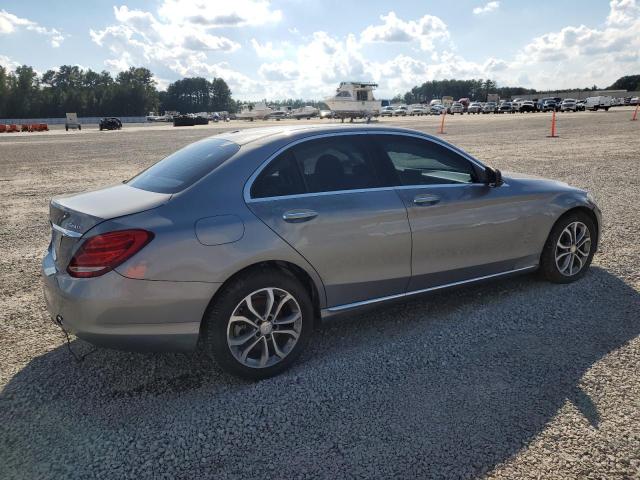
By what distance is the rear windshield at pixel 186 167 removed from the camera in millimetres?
3561

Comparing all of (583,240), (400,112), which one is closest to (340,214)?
(583,240)

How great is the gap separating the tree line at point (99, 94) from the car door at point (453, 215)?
444 feet

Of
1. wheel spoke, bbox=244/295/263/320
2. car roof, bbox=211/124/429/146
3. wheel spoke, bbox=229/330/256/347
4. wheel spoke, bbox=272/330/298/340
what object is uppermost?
car roof, bbox=211/124/429/146

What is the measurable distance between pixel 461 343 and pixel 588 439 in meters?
1.25

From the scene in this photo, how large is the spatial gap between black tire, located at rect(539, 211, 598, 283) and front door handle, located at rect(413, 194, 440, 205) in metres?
1.49

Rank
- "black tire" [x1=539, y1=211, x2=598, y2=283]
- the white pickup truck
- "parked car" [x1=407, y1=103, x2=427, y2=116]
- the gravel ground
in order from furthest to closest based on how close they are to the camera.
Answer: "parked car" [x1=407, y1=103, x2=427, y2=116]
the white pickup truck
"black tire" [x1=539, y1=211, x2=598, y2=283]
the gravel ground

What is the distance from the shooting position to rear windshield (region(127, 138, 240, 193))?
3561 millimetres

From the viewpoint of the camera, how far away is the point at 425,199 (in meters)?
4.14

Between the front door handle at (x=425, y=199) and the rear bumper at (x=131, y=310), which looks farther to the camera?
the front door handle at (x=425, y=199)

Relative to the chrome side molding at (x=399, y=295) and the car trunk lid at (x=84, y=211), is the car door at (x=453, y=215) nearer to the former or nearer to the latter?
the chrome side molding at (x=399, y=295)

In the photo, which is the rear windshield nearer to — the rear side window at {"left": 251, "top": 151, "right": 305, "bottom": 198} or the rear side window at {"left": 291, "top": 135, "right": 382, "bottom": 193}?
the rear side window at {"left": 251, "top": 151, "right": 305, "bottom": 198}

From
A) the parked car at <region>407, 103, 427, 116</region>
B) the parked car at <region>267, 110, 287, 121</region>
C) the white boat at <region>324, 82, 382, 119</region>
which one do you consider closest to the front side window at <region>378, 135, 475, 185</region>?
the white boat at <region>324, 82, 382, 119</region>

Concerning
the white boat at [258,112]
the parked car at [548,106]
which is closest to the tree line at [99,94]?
the white boat at [258,112]

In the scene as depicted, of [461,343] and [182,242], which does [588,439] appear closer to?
[461,343]
